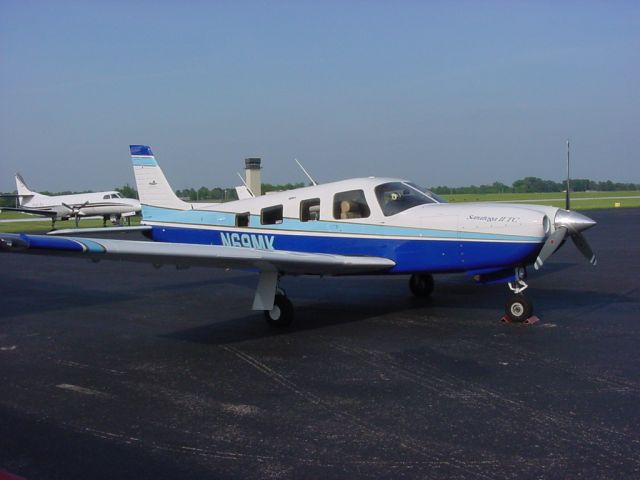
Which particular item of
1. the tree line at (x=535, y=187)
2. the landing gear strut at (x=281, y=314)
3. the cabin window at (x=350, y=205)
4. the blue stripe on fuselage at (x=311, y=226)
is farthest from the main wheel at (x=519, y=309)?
the tree line at (x=535, y=187)

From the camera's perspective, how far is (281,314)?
9164 mm

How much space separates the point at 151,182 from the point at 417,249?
20.6ft

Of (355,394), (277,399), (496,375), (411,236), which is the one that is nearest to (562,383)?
(496,375)

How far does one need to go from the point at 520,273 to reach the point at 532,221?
2.80 feet

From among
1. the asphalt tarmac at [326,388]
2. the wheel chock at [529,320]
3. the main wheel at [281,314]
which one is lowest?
the asphalt tarmac at [326,388]

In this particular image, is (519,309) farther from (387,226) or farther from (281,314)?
(281,314)

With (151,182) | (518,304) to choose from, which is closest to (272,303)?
(518,304)

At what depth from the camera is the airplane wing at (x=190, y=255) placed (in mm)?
6414

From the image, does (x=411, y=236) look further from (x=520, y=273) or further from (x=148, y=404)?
(x=148, y=404)

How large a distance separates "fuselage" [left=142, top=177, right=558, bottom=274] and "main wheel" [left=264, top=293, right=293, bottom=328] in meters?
1.31

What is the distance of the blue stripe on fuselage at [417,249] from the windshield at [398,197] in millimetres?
504

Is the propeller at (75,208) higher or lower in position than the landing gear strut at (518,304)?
higher

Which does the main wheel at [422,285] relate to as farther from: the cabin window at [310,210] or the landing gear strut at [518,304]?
the landing gear strut at [518,304]

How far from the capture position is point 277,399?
19.2 feet
